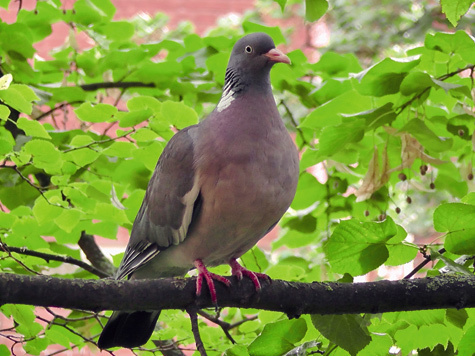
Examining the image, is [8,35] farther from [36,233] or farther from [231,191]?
[231,191]

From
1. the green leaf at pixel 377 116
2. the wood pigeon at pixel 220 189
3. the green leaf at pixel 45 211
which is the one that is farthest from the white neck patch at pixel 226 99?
the green leaf at pixel 45 211

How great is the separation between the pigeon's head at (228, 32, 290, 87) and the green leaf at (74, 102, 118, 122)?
426 millimetres

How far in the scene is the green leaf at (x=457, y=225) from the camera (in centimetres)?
159

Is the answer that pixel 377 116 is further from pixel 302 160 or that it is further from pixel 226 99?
pixel 226 99

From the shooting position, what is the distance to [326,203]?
2.61 m

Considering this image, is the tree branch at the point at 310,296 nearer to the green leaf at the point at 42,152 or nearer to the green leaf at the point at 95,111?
the green leaf at the point at 42,152

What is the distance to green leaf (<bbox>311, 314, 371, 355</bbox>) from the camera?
1.58 m

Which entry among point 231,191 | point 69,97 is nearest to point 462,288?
point 231,191

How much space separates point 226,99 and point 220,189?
0.37m

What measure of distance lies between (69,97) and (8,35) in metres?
0.31

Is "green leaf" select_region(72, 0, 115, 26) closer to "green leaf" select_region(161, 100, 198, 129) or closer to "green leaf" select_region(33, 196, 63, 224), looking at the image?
"green leaf" select_region(161, 100, 198, 129)

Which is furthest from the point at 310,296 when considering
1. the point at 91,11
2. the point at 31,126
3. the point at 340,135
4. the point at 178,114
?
the point at 91,11

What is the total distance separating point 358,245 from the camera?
166 centimetres

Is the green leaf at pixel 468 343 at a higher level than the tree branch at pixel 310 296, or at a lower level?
lower
